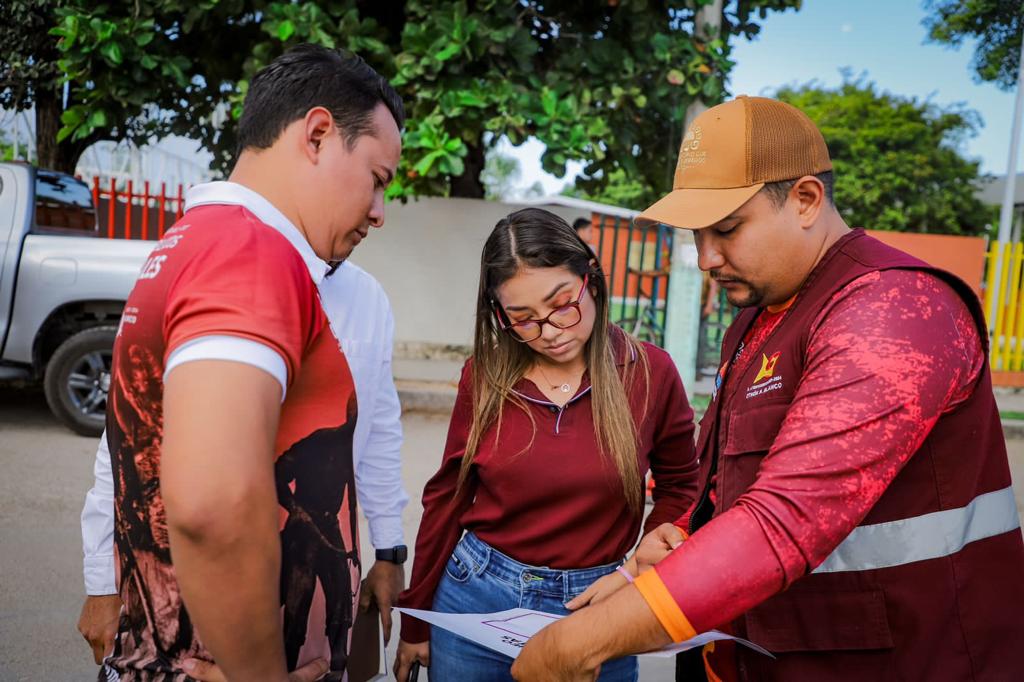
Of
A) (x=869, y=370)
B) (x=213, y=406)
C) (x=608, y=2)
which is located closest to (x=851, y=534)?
(x=869, y=370)

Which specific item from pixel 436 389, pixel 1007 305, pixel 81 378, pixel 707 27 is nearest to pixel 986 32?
pixel 1007 305

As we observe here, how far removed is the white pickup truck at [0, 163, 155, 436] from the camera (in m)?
6.73

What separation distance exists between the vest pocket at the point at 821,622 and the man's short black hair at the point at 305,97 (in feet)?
3.84

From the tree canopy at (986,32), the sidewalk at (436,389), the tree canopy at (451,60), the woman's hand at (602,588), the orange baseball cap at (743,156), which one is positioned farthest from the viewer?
the tree canopy at (986,32)

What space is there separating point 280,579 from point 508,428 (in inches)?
39.7

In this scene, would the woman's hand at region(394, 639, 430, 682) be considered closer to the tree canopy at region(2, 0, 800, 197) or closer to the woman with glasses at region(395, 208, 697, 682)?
the woman with glasses at region(395, 208, 697, 682)

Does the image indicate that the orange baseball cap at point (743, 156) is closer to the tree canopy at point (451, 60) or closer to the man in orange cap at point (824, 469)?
the man in orange cap at point (824, 469)

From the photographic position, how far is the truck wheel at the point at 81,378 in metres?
6.78

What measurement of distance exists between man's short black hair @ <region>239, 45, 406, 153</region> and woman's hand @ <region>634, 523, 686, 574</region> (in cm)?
117

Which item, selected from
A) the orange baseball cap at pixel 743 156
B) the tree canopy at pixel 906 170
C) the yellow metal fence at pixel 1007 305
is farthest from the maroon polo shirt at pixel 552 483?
the tree canopy at pixel 906 170

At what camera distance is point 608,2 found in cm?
906

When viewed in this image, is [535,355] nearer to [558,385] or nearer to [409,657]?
[558,385]

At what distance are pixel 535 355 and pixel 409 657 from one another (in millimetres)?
922

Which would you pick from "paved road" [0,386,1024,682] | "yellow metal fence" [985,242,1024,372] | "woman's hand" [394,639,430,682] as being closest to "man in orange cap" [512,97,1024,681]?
"woman's hand" [394,639,430,682]
